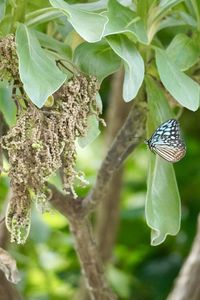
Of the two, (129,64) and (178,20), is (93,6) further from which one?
(178,20)

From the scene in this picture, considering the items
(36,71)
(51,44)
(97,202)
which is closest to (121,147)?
(97,202)

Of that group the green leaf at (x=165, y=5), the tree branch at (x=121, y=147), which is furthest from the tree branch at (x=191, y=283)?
the green leaf at (x=165, y=5)

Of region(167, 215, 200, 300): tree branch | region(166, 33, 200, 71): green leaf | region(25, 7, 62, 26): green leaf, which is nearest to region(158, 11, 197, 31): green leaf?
region(166, 33, 200, 71): green leaf

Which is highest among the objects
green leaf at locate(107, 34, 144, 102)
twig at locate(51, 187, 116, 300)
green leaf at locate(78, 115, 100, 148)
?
green leaf at locate(107, 34, 144, 102)

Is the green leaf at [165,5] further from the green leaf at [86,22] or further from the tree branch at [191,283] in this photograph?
the tree branch at [191,283]

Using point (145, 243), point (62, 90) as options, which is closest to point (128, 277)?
point (145, 243)

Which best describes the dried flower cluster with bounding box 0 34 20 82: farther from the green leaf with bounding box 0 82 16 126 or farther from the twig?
the twig
